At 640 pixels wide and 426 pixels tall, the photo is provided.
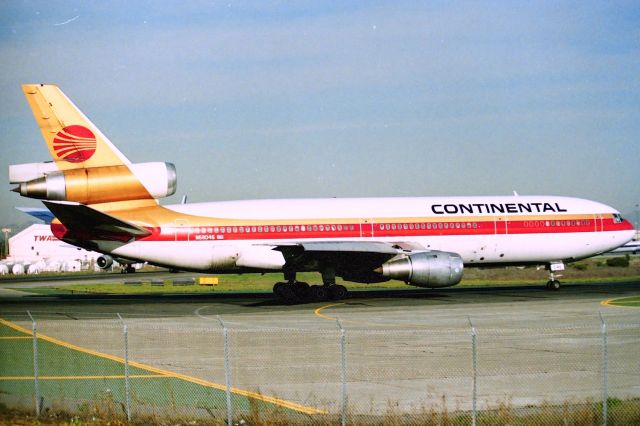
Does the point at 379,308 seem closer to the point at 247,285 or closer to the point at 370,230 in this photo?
the point at 370,230

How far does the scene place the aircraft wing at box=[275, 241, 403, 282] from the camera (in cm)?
3659

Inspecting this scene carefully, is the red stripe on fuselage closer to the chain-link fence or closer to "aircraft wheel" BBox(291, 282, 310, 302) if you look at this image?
"aircraft wheel" BBox(291, 282, 310, 302)

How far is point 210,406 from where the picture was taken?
15.3 meters

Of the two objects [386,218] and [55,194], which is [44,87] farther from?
[386,218]

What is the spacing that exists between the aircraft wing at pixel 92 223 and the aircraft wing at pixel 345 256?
6845mm

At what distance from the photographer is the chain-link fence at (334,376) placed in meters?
14.4

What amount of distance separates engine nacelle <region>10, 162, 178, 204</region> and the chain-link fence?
32.9 ft

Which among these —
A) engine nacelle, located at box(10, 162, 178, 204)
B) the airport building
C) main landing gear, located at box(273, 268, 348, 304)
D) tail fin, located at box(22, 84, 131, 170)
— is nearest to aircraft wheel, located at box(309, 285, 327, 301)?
main landing gear, located at box(273, 268, 348, 304)

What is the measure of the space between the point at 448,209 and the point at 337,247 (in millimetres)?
7411

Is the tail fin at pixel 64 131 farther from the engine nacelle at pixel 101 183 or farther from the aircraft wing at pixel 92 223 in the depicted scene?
the aircraft wing at pixel 92 223

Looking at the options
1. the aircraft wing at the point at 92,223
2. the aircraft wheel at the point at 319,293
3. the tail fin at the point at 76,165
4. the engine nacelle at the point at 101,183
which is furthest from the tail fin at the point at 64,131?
the aircraft wheel at the point at 319,293

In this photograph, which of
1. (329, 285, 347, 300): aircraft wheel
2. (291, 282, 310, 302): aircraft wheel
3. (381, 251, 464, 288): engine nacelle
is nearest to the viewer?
(381, 251, 464, 288): engine nacelle

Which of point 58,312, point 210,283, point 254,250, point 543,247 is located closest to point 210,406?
point 58,312

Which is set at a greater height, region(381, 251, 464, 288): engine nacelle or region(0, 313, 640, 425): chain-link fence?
region(381, 251, 464, 288): engine nacelle
